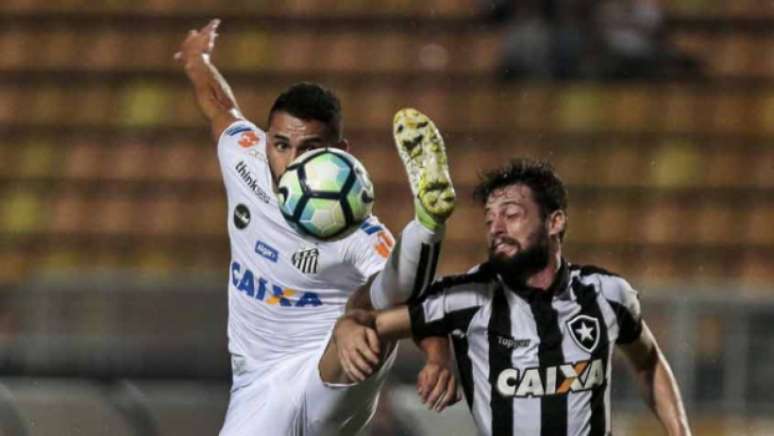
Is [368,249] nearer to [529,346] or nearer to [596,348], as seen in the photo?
[529,346]

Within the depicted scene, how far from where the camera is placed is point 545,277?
14.5 feet

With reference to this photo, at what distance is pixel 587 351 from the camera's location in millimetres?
4363

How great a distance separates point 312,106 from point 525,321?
0.97 metres

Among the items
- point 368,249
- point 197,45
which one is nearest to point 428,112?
point 197,45

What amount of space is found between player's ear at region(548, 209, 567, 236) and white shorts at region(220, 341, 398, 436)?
2.10 feet

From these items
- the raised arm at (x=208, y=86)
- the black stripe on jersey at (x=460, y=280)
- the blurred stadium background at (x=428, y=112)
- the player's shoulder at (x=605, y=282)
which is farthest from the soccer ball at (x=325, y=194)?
the blurred stadium background at (x=428, y=112)

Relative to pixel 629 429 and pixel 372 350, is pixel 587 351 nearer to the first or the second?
pixel 372 350

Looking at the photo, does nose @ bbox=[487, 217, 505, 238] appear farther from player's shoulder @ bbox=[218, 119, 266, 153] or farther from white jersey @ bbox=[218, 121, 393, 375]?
player's shoulder @ bbox=[218, 119, 266, 153]

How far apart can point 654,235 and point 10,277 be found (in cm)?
353

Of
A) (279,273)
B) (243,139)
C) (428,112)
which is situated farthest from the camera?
(428,112)

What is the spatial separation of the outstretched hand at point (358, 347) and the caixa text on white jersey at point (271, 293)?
2.09 feet

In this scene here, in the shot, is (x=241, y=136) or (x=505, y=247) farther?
(x=241, y=136)

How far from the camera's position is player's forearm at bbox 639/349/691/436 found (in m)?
4.51

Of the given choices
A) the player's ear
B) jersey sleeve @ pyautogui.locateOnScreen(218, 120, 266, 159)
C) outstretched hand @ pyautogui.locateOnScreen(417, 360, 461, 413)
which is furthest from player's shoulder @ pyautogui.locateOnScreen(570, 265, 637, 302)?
jersey sleeve @ pyautogui.locateOnScreen(218, 120, 266, 159)
